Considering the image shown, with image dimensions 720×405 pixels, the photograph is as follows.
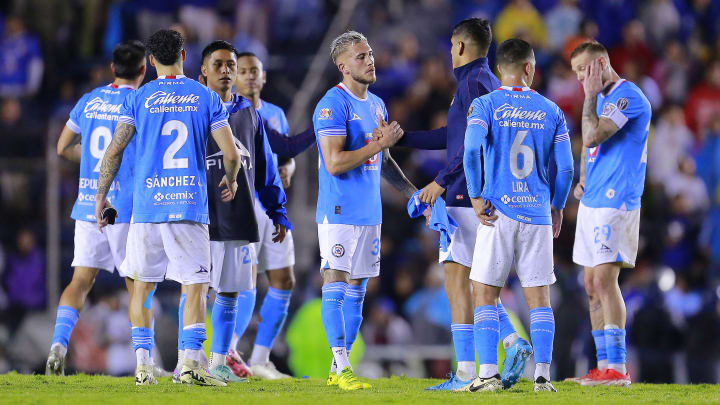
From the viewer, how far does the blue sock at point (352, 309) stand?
8.55 meters

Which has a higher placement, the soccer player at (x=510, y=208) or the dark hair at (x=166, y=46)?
the dark hair at (x=166, y=46)

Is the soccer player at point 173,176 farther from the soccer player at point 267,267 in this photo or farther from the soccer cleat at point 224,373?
the soccer player at point 267,267

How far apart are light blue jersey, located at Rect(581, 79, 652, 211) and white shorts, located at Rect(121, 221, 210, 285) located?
333 cm

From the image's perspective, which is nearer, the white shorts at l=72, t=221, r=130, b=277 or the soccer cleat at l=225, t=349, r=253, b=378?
the white shorts at l=72, t=221, r=130, b=277

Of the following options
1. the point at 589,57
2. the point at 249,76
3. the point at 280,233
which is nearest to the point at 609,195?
the point at 589,57

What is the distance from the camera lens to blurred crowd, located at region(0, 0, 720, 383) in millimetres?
13547

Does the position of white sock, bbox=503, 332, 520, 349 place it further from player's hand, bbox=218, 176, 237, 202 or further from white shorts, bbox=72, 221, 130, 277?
white shorts, bbox=72, 221, 130, 277

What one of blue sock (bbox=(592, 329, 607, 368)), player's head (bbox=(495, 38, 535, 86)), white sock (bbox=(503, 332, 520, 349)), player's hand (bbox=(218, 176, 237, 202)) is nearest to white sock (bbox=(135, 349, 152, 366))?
player's hand (bbox=(218, 176, 237, 202))

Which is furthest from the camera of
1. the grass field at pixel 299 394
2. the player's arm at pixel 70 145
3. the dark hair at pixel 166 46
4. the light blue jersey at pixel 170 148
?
the player's arm at pixel 70 145

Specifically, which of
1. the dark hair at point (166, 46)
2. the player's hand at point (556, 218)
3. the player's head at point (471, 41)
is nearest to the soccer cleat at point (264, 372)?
the player's hand at point (556, 218)

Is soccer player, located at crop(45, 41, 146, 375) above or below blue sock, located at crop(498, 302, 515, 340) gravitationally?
above

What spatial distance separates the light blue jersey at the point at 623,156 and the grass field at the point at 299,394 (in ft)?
5.22

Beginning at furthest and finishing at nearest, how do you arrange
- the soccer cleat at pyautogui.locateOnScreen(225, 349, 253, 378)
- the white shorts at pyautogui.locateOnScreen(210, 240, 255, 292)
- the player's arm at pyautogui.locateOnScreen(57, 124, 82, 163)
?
1. the player's arm at pyautogui.locateOnScreen(57, 124, 82, 163)
2. the soccer cleat at pyautogui.locateOnScreen(225, 349, 253, 378)
3. the white shorts at pyautogui.locateOnScreen(210, 240, 255, 292)

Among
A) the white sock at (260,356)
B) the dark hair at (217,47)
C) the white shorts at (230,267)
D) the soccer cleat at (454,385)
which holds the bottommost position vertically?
the soccer cleat at (454,385)
